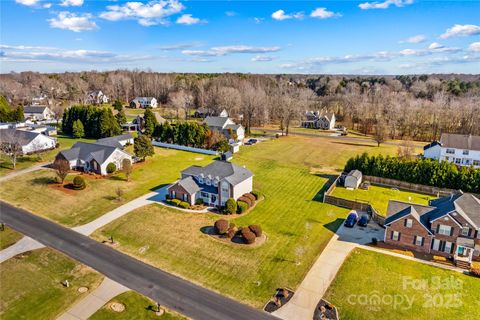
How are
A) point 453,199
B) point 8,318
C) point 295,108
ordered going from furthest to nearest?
point 295,108 < point 453,199 < point 8,318

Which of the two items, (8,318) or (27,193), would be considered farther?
(27,193)

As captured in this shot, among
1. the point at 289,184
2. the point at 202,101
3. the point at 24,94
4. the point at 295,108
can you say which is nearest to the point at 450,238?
the point at 289,184

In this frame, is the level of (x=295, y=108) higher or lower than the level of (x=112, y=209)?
higher

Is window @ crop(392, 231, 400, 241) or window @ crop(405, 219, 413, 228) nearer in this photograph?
window @ crop(405, 219, 413, 228)

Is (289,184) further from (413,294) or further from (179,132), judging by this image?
(179,132)

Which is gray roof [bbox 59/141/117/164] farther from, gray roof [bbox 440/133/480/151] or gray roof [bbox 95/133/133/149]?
gray roof [bbox 440/133/480/151]

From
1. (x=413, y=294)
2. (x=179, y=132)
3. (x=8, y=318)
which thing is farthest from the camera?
(x=179, y=132)

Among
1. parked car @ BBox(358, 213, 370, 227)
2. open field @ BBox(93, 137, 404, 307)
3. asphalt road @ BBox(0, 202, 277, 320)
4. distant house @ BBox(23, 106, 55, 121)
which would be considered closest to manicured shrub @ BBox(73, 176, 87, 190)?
asphalt road @ BBox(0, 202, 277, 320)

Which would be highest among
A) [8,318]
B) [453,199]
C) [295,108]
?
[295,108]
